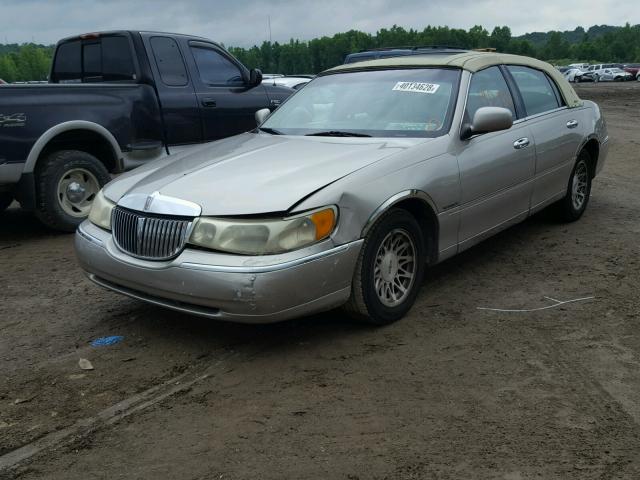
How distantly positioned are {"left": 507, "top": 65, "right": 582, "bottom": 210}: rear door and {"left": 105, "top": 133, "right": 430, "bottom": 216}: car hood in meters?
A: 1.67

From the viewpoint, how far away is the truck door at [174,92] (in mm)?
7453

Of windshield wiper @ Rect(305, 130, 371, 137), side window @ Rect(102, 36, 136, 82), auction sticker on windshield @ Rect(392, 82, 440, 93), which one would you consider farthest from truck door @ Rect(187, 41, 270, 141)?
auction sticker on windshield @ Rect(392, 82, 440, 93)

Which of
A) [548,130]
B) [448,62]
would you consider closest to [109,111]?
[448,62]

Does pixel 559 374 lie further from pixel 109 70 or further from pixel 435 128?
pixel 109 70

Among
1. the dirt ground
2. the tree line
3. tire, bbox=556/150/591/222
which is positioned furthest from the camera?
the tree line

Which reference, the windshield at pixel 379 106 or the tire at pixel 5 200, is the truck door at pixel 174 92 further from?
the windshield at pixel 379 106

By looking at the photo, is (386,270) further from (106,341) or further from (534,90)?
(534,90)

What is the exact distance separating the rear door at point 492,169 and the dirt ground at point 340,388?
471 mm

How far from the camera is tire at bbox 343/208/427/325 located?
154 inches

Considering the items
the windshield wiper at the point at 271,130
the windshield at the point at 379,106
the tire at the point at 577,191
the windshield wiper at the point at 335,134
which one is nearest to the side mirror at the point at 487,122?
the windshield at the point at 379,106

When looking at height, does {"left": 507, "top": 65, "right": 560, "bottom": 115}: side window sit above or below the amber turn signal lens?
above

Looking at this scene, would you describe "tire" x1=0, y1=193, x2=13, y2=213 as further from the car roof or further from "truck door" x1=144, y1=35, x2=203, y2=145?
the car roof

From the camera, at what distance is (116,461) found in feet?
9.25

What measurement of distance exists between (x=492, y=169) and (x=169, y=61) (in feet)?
14.1
